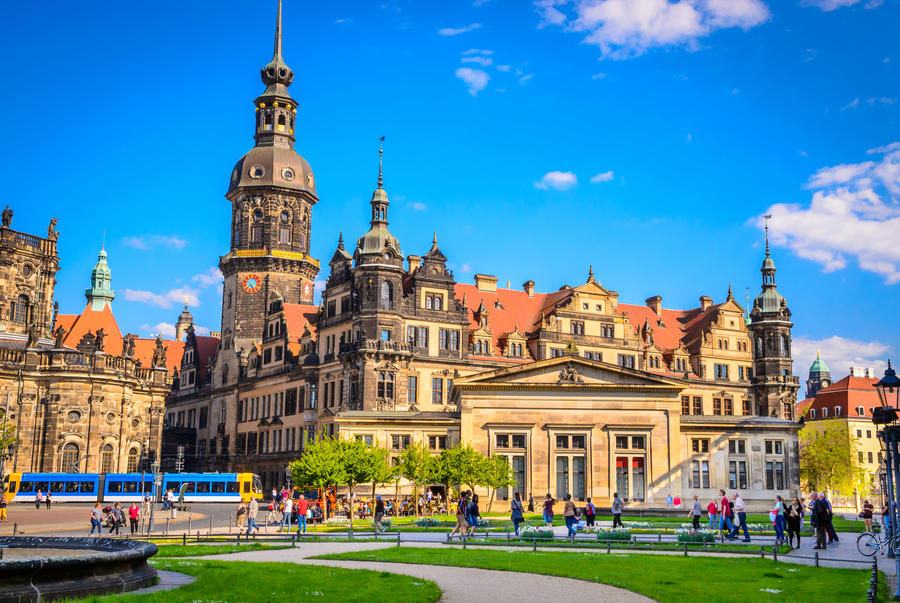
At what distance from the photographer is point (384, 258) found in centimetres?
8212

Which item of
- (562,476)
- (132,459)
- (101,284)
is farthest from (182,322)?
(562,476)

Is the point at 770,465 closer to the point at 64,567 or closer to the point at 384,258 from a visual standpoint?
the point at 384,258

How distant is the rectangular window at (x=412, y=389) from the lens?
83312mm

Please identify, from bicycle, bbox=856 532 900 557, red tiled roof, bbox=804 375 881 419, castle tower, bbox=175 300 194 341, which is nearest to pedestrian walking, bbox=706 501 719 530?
bicycle, bbox=856 532 900 557

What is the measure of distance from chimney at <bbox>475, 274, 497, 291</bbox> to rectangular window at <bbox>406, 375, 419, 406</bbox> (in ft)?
54.3

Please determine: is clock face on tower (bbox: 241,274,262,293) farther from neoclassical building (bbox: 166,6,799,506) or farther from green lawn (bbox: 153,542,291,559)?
green lawn (bbox: 153,542,291,559)

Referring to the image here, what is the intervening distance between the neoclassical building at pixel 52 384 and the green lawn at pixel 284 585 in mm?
57714

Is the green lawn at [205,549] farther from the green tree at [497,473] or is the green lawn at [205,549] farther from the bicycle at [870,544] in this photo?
the green tree at [497,473]

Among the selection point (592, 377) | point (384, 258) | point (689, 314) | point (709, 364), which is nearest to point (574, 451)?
point (592, 377)

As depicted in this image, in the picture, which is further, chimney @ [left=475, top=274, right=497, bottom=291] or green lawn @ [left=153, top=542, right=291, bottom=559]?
chimney @ [left=475, top=274, right=497, bottom=291]

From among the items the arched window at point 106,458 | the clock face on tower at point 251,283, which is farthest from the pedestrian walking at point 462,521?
the clock face on tower at point 251,283

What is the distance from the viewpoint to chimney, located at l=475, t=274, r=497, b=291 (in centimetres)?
9744

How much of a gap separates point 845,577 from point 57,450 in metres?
70.7

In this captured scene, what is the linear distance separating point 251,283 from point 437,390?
1180 inches
